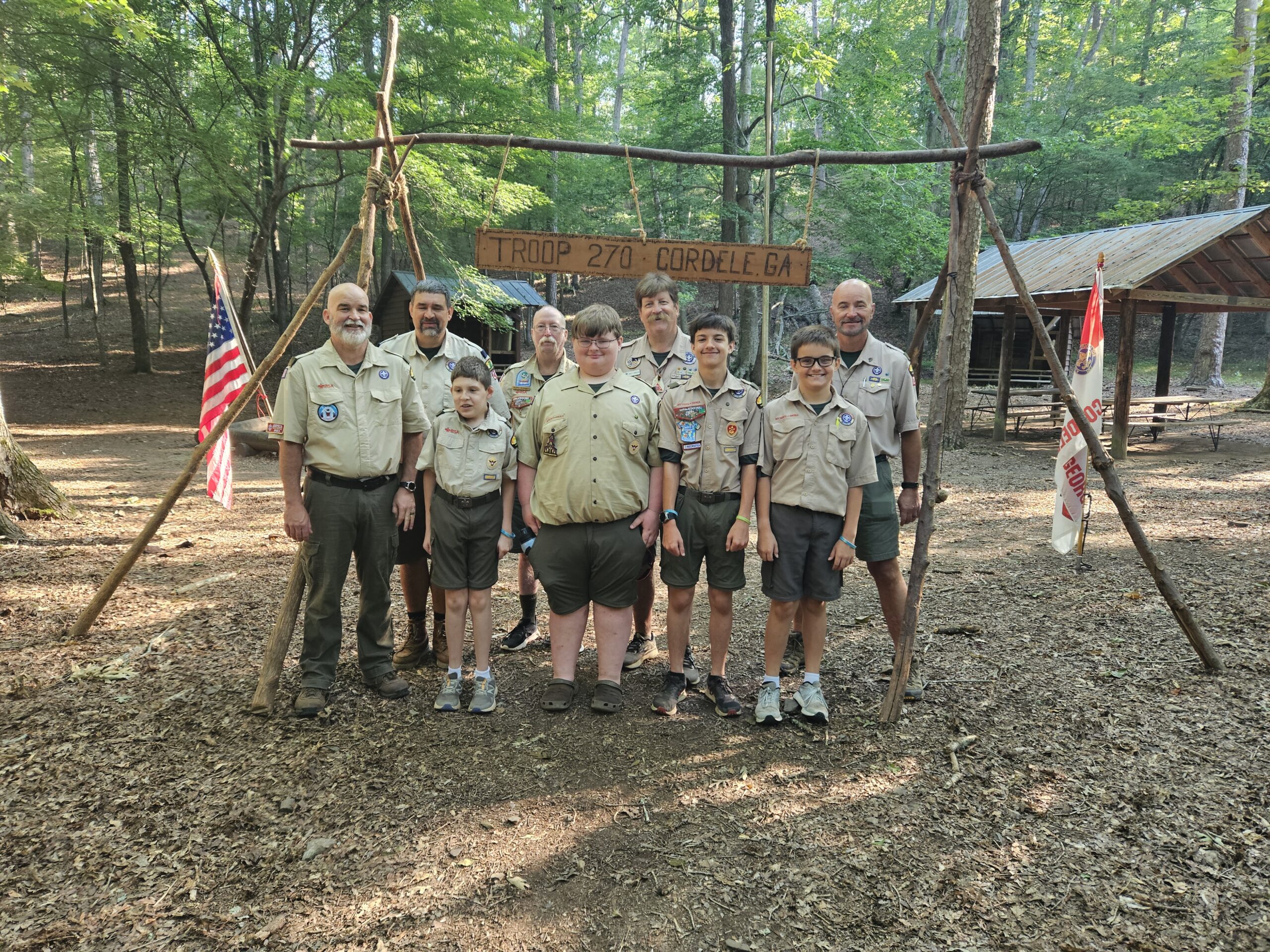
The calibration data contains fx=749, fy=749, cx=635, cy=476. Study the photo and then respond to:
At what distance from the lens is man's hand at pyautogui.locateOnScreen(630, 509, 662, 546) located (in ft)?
11.7

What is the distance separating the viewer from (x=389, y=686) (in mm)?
3791

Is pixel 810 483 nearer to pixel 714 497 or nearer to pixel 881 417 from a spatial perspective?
pixel 714 497

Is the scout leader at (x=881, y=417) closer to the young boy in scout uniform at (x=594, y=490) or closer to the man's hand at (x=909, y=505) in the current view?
the man's hand at (x=909, y=505)

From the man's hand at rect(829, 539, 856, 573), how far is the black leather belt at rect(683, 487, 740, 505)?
0.51 meters

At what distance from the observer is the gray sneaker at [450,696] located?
364 centimetres

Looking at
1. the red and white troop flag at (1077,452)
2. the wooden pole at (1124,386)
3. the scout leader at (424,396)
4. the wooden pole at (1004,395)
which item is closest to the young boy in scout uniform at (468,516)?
the scout leader at (424,396)

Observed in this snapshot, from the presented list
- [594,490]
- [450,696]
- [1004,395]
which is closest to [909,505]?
[594,490]

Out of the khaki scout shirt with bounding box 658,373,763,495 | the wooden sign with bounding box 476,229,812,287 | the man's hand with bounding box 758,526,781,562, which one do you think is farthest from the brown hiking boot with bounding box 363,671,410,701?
the wooden sign with bounding box 476,229,812,287

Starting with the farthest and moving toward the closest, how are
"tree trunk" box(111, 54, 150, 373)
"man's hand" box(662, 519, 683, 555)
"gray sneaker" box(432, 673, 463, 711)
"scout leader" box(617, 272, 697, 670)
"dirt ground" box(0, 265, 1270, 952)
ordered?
"tree trunk" box(111, 54, 150, 373) → "scout leader" box(617, 272, 697, 670) → "gray sneaker" box(432, 673, 463, 711) → "man's hand" box(662, 519, 683, 555) → "dirt ground" box(0, 265, 1270, 952)

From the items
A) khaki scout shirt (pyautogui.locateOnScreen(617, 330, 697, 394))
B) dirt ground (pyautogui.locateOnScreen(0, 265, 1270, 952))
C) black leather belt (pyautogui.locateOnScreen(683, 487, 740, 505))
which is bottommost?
dirt ground (pyautogui.locateOnScreen(0, 265, 1270, 952))

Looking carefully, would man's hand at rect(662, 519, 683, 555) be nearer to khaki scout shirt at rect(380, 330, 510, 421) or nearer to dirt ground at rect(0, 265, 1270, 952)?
dirt ground at rect(0, 265, 1270, 952)

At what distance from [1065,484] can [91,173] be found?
77.8 feet

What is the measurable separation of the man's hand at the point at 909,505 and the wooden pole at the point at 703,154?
5.66ft

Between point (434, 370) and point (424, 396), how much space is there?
0.16 m
